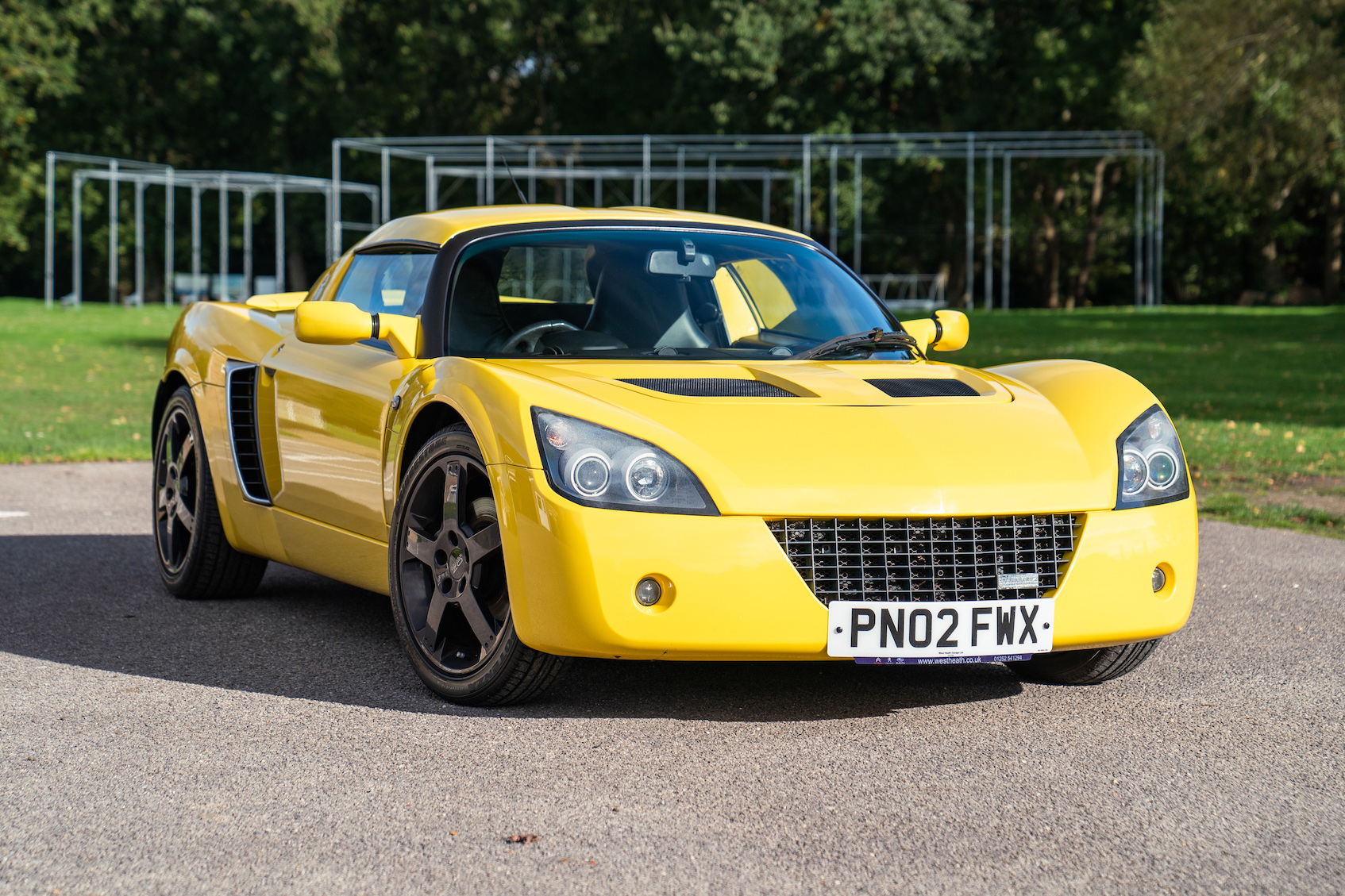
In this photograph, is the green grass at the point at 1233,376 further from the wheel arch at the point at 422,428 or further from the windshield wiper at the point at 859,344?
the wheel arch at the point at 422,428

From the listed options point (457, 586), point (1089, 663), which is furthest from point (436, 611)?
point (1089, 663)

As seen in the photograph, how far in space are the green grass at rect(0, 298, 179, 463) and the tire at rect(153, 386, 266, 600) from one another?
4.98m

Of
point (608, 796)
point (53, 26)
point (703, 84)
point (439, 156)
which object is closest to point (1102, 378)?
point (608, 796)

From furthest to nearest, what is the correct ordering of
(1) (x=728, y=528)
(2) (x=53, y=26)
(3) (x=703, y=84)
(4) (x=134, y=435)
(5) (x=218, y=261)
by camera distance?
(5) (x=218, y=261) < (2) (x=53, y=26) < (3) (x=703, y=84) < (4) (x=134, y=435) < (1) (x=728, y=528)

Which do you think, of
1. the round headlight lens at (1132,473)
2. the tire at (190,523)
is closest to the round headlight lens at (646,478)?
the round headlight lens at (1132,473)

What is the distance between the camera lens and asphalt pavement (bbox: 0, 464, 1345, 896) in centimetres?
291

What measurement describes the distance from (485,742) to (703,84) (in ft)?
142

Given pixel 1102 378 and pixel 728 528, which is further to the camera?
pixel 1102 378

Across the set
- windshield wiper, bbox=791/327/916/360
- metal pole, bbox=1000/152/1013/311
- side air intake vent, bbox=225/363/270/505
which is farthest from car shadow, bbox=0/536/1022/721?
metal pole, bbox=1000/152/1013/311

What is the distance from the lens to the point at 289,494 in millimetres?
5328

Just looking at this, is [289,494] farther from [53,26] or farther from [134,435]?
[53,26]

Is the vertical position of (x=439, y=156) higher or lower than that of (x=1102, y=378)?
higher

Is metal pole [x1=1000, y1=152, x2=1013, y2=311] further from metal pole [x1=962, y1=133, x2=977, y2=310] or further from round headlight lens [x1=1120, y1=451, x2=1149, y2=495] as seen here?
round headlight lens [x1=1120, y1=451, x2=1149, y2=495]

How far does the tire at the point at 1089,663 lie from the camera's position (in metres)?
4.40
